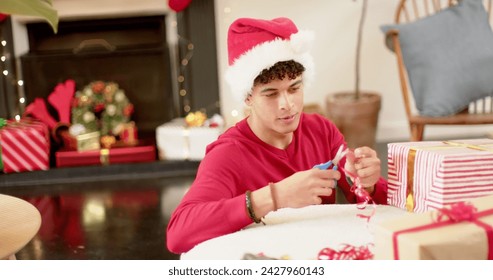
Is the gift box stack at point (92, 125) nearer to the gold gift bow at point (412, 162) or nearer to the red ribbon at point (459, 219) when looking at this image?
the gold gift bow at point (412, 162)

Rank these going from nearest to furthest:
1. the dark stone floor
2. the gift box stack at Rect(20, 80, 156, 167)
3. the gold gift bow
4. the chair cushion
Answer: the gold gift bow → the dark stone floor → the chair cushion → the gift box stack at Rect(20, 80, 156, 167)

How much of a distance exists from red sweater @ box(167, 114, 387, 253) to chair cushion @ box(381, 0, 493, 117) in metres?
1.32

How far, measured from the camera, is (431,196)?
3.21 ft

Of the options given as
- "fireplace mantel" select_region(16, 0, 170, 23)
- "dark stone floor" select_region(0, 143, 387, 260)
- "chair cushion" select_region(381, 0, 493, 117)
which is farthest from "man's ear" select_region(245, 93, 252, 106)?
"fireplace mantel" select_region(16, 0, 170, 23)

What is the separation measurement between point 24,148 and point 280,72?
233cm

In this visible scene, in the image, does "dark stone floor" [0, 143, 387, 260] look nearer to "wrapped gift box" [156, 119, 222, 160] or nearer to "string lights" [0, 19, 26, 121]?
"wrapped gift box" [156, 119, 222, 160]

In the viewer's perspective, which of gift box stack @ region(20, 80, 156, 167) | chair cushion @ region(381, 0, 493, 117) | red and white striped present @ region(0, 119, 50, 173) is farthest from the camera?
gift box stack @ region(20, 80, 156, 167)

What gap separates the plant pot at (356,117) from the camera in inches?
128

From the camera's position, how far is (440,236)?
2.42 feet

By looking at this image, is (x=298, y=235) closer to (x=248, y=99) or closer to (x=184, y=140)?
(x=248, y=99)

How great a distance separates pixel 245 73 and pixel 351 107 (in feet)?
6.80

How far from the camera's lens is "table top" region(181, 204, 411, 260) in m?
0.93

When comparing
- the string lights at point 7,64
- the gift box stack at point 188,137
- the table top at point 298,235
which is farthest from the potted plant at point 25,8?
the string lights at point 7,64

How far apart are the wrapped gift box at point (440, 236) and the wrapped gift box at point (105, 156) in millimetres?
2649
